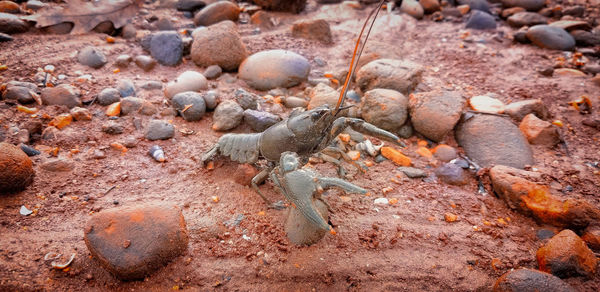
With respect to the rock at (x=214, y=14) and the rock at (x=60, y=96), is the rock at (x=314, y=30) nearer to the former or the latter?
the rock at (x=214, y=14)

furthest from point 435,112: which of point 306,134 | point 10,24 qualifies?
point 10,24

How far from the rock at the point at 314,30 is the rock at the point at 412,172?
2.97 meters

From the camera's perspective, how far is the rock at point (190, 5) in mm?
5719

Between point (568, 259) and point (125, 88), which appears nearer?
point (568, 259)

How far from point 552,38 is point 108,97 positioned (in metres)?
6.31

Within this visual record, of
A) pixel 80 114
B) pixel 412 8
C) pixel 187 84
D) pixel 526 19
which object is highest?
pixel 526 19

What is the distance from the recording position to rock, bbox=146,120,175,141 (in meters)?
3.21

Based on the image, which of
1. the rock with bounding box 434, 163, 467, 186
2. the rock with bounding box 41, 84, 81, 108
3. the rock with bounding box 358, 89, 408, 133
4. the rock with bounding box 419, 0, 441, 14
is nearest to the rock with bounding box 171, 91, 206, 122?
the rock with bounding box 41, 84, 81, 108

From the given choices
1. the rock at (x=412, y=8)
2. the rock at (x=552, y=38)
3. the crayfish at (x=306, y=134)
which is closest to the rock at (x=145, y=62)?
the crayfish at (x=306, y=134)

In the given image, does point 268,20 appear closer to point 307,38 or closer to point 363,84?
point 307,38

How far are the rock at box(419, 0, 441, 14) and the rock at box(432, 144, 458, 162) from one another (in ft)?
13.7

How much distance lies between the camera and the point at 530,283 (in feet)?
6.01

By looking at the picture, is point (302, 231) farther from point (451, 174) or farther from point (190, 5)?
point (190, 5)

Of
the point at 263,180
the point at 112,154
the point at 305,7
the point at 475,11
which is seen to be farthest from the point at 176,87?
the point at 475,11
